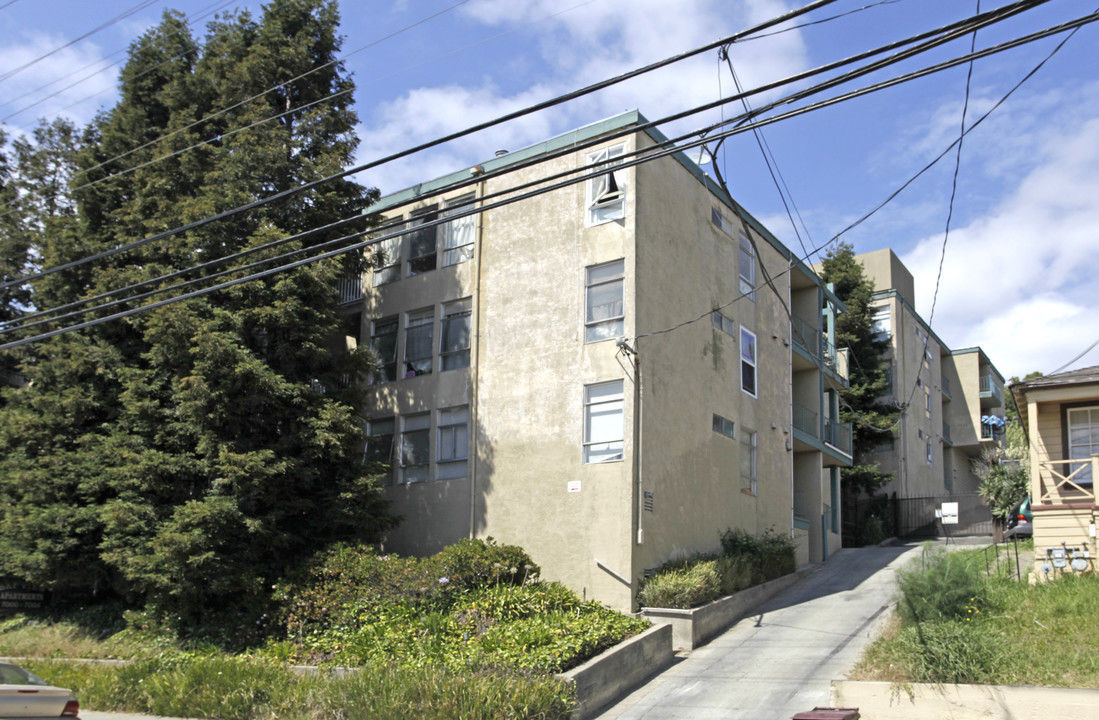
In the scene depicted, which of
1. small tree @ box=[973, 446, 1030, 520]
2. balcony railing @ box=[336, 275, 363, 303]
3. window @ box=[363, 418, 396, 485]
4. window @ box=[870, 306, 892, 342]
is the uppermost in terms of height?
window @ box=[870, 306, 892, 342]

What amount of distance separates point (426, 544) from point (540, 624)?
22.9 feet

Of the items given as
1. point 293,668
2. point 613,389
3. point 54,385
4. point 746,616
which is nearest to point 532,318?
point 613,389

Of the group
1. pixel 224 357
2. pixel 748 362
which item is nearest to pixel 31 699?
pixel 224 357

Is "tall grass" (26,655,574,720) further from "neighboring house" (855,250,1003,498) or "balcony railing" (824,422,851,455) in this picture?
"neighboring house" (855,250,1003,498)

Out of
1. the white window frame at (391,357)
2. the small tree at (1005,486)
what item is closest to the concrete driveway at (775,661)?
the small tree at (1005,486)

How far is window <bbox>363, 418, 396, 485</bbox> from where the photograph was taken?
2217 centimetres

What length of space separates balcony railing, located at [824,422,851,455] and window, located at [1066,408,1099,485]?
9278mm

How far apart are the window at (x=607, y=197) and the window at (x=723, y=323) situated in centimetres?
378

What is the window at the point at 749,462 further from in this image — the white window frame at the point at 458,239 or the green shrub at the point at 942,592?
the green shrub at the point at 942,592

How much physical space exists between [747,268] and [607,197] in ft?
21.0

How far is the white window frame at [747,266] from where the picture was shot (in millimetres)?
23750

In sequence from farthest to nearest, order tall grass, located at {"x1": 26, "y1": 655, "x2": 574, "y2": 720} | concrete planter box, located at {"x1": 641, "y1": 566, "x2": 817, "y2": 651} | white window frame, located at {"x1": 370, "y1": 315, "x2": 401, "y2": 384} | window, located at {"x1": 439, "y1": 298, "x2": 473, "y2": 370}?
white window frame, located at {"x1": 370, "y1": 315, "x2": 401, "y2": 384} → window, located at {"x1": 439, "y1": 298, "x2": 473, "y2": 370} → concrete planter box, located at {"x1": 641, "y1": 566, "x2": 817, "y2": 651} → tall grass, located at {"x1": 26, "y1": 655, "x2": 574, "y2": 720}

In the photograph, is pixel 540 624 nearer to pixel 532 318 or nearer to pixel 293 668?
pixel 293 668

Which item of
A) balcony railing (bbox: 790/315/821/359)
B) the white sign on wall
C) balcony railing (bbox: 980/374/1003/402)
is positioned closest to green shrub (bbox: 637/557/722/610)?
the white sign on wall
